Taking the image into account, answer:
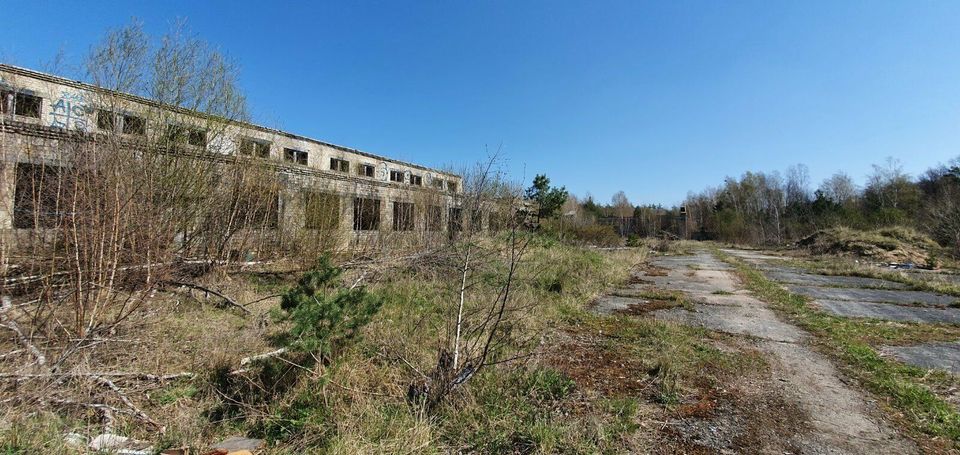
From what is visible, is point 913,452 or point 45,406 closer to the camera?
point 913,452

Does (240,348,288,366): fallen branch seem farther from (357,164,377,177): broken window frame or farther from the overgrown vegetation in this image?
(357,164,377,177): broken window frame

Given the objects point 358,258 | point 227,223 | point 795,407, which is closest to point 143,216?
point 227,223

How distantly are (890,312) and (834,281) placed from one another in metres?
5.54

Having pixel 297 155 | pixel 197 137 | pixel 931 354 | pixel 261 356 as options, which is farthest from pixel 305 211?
pixel 931 354

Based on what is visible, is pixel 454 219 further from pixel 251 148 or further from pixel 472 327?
pixel 472 327

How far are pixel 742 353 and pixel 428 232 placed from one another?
928 cm

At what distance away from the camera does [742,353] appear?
188 inches

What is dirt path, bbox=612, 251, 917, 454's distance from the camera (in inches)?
108

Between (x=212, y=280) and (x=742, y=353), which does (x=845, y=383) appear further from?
(x=212, y=280)

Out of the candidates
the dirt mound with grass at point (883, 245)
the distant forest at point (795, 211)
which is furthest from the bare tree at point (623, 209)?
the dirt mound with grass at point (883, 245)

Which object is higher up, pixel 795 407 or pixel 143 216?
pixel 143 216

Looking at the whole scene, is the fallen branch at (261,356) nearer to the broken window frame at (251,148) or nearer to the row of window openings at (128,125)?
the row of window openings at (128,125)

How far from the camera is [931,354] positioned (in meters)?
4.83

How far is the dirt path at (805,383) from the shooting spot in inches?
108
